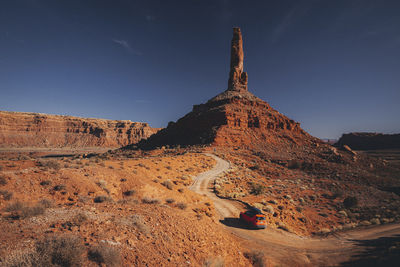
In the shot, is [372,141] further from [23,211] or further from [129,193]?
[23,211]

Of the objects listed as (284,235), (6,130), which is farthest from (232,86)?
(6,130)

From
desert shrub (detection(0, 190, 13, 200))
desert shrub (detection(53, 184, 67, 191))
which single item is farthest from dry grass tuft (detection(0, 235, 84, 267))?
desert shrub (detection(53, 184, 67, 191))

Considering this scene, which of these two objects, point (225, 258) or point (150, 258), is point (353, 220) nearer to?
point (225, 258)

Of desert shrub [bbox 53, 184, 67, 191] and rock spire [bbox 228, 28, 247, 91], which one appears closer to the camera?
desert shrub [bbox 53, 184, 67, 191]

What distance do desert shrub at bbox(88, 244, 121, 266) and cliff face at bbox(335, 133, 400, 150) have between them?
13756 cm

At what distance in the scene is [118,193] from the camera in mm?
11180

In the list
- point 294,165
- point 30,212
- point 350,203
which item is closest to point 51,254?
point 30,212

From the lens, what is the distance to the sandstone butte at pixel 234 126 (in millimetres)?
44281

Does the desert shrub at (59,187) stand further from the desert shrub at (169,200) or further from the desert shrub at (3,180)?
the desert shrub at (169,200)

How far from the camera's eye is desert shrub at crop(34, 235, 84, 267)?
381 centimetres

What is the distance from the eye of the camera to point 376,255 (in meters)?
9.21

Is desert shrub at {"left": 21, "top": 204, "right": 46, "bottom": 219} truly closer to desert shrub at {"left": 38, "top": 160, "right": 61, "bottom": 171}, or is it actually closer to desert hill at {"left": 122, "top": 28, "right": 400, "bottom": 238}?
desert shrub at {"left": 38, "top": 160, "right": 61, "bottom": 171}

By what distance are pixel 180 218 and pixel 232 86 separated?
5995 cm

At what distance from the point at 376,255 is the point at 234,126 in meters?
38.9
